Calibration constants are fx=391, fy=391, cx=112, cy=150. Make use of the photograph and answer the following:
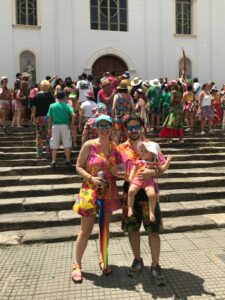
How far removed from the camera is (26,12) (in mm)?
16969

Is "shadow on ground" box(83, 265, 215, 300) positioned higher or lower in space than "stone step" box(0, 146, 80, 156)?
lower

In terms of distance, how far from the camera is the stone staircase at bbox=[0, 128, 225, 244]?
19.1 feet

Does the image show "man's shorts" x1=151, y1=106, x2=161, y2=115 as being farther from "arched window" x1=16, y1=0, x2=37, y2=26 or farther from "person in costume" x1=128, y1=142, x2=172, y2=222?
"arched window" x1=16, y1=0, x2=37, y2=26

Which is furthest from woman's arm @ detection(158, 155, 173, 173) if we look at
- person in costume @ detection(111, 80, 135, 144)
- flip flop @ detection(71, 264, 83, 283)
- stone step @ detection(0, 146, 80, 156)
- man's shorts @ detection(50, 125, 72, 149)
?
stone step @ detection(0, 146, 80, 156)

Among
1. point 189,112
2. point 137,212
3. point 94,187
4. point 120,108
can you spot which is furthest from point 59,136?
point 189,112

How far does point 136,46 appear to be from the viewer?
1817 cm

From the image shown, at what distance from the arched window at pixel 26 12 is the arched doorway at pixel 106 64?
10.7 feet

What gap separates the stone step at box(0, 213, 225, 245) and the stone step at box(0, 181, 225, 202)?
28.9 inches

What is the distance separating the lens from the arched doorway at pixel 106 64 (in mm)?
18016

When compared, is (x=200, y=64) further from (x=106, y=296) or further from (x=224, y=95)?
(x=106, y=296)

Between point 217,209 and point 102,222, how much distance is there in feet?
9.89

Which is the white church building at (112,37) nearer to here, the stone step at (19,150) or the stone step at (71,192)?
the stone step at (19,150)

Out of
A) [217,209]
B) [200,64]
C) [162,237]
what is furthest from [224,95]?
[162,237]

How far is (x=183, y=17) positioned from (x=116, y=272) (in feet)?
55.5
